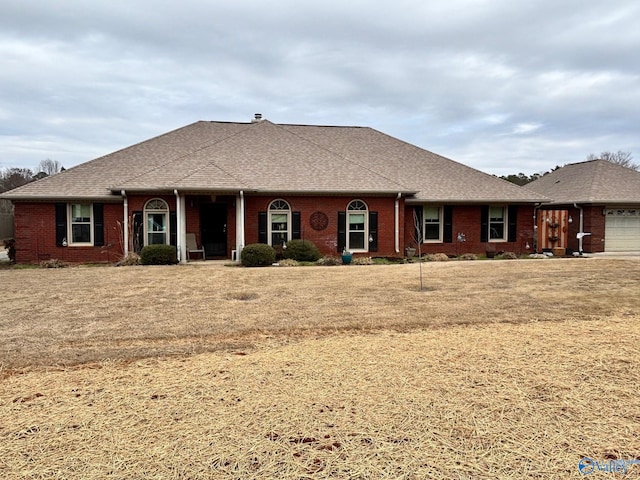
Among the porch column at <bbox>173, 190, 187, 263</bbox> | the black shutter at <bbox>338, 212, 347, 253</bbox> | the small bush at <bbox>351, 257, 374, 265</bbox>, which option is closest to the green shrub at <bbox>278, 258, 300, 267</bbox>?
the small bush at <bbox>351, 257, 374, 265</bbox>

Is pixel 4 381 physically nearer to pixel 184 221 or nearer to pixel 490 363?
pixel 490 363

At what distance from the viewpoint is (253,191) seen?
1659 cm

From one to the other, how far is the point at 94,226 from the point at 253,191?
618 centimetres

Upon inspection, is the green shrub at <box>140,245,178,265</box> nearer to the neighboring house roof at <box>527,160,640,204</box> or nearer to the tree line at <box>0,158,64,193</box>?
the neighboring house roof at <box>527,160,640,204</box>

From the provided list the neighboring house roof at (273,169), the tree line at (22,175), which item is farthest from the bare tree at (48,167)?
the neighboring house roof at (273,169)

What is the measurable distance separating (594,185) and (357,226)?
38.9ft

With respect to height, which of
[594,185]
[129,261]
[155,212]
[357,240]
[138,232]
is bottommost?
[129,261]

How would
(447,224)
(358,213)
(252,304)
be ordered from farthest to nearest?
(447,224), (358,213), (252,304)

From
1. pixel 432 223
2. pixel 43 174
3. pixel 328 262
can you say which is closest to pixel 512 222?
pixel 432 223

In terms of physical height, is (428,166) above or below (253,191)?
above

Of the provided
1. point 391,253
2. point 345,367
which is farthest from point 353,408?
point 391,253

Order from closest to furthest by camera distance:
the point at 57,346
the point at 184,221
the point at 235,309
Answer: the point at 57,346 → the point at 235,309 → the point at 184,221

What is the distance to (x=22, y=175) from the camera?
55406 mm

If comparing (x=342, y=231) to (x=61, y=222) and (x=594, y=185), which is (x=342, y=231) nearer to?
(x=61, y=222)
